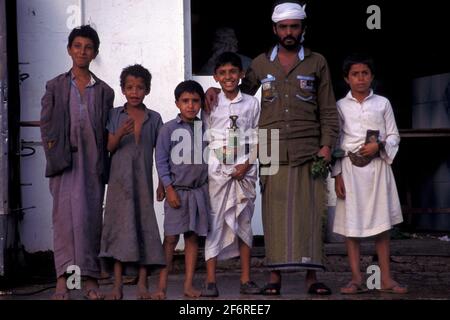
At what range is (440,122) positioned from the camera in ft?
28.7

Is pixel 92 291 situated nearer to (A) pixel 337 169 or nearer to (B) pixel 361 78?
(A) pixel 337 169

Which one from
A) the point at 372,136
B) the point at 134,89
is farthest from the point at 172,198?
the point at 372,136

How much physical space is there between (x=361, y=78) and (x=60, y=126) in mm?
2007

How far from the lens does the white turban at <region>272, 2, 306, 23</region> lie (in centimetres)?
572

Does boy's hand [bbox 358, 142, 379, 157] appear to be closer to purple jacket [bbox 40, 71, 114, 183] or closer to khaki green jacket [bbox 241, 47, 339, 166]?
khaki green jacket [bbox 241, 47, 339, 166]

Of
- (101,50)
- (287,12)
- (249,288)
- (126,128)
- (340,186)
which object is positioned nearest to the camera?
(126,128)

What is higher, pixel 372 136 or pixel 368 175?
pixel 372 136

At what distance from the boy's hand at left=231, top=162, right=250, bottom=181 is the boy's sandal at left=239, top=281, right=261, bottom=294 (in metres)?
0.70

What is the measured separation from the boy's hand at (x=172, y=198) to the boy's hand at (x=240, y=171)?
406 millimetres

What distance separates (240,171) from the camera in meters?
5.78

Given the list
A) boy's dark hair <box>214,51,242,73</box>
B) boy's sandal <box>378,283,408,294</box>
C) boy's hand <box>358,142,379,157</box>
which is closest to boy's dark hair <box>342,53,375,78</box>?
boy's hand <box>358,142,379,157</box>
